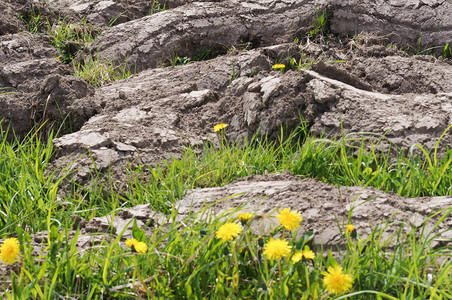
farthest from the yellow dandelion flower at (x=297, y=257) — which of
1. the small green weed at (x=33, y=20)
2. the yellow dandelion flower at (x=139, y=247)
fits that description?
the small green weed at (x=33, y=20)

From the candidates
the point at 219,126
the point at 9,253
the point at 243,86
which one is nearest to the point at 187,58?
the point at 243,86

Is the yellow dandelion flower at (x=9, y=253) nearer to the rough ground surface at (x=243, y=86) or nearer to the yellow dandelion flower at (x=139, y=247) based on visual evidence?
the yellow dandelion flower at (x=139, y=247)

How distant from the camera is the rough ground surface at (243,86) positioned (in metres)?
2.36

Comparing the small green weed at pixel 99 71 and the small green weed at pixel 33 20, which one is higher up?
the small green weed at pixel 33 20

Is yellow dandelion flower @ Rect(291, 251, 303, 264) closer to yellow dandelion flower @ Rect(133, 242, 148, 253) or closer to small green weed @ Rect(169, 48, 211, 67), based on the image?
yellow dandelion flower @ Rect(133, 242, 148, 253)

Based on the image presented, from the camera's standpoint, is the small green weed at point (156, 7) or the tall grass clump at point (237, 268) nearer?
the tall grass clump at point (237, 268)

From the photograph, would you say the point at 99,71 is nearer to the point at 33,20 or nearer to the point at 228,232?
the point at 33,20

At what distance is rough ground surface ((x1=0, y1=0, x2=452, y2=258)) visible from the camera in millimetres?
2355

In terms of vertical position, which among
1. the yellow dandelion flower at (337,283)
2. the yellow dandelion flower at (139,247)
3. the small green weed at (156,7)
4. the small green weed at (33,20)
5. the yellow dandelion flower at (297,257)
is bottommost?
the yellow dandelion flower at (139,247)

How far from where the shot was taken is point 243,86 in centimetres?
336

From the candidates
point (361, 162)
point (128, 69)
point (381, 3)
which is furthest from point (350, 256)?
point (381, 3)

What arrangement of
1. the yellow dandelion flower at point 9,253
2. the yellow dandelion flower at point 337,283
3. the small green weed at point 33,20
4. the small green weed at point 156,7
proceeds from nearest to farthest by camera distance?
the yellow dandelion flower at point 337,283 < the yellow dandelion flower at point 9,253 < the small green weed at point 33,20 < the small green weed at point 156,7

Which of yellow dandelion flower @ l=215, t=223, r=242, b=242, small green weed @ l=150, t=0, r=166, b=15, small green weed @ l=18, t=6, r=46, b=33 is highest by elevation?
small green weed @ l=150, t=0, r=166, b=15

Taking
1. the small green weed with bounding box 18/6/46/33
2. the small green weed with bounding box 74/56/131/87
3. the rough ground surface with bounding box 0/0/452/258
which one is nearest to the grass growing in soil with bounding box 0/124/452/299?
the rough ground surface with bounding box 0/0/452/258
